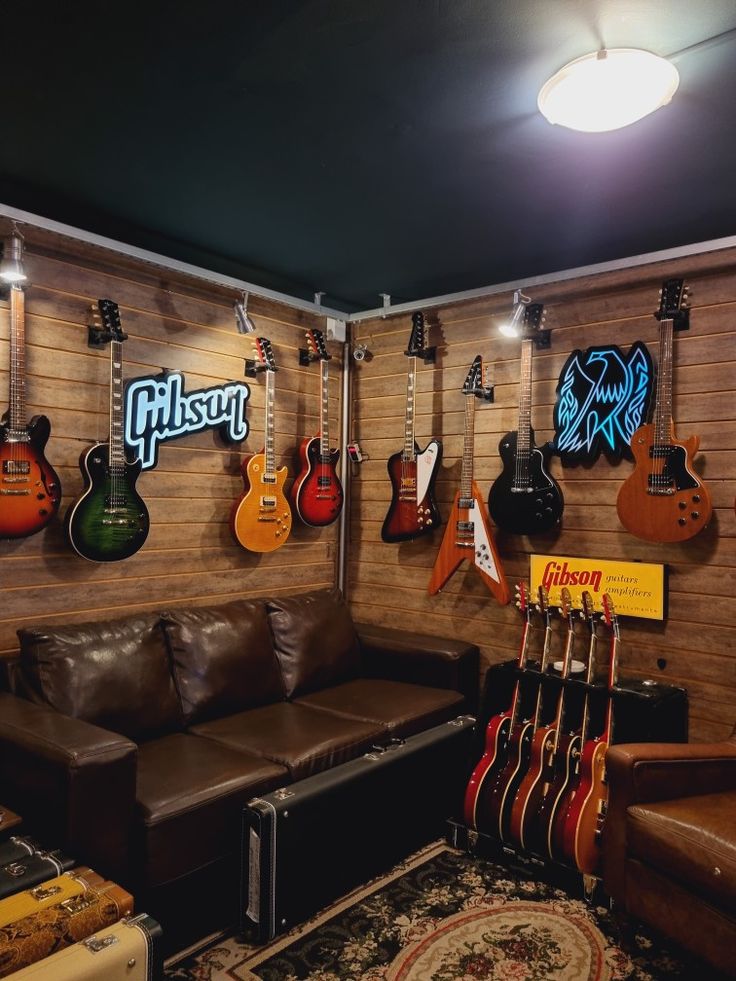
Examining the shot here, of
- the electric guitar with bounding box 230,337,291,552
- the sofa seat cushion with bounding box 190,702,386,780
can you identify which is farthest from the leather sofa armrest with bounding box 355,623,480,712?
the electric guitar with bounding box 230,337,291,552

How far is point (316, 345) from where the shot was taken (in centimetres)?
392

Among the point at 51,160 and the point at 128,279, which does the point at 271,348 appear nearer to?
the point at 128,279

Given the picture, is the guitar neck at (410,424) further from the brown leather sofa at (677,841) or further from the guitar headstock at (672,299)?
the brown leather sofa at (677,841)

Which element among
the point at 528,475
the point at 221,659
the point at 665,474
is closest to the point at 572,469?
the point at 528,475

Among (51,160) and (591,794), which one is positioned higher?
(51,160)

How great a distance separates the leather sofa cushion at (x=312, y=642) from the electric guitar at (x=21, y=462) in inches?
45.9

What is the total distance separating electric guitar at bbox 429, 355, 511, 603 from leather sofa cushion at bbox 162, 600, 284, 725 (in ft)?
3.43

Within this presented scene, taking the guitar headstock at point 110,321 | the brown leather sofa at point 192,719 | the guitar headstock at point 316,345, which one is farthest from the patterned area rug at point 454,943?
the guitar headstock at point 316,345

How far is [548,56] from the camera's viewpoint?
190 cm

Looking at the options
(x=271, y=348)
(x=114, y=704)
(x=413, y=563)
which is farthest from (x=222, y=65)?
(x=413, y=563)

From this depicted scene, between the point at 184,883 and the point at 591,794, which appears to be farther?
the point at 591,794

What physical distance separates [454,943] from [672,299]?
252cm

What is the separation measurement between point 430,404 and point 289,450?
802 mm

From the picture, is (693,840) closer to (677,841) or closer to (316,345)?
(677,841)
